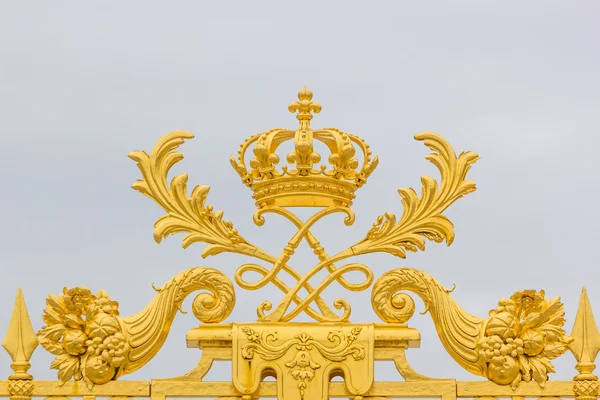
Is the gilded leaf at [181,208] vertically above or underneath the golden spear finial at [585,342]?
above

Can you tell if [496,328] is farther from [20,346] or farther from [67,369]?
[20,346]

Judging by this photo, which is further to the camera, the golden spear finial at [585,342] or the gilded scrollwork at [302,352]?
the golden spear finial at [585,342]

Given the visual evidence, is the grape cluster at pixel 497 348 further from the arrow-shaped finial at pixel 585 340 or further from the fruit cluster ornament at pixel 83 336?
the fruit cluster ornament at pixel 83 336

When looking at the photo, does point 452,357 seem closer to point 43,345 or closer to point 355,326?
point 355,326

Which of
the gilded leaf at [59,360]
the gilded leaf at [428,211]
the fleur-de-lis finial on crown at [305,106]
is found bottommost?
the gilded leaf at [59,360]

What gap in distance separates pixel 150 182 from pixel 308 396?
1.64 metres

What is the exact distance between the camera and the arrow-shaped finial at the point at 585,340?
1989 centimetres

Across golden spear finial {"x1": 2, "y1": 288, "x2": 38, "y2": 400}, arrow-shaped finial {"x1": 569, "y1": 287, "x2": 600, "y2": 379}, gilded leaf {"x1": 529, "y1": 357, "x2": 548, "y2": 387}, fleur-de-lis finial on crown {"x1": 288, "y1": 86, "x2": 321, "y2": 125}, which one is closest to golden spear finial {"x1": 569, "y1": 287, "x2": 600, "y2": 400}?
arrow-shaped finial {"x1": 569, "y1": 287, "x2": 600, "y2": 379}

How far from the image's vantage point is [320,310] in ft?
65.7

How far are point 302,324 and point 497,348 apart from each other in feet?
3.88

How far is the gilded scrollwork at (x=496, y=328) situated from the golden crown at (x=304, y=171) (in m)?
0.64

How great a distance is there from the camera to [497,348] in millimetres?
19844

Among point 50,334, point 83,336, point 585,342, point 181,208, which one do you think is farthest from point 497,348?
point 50,334

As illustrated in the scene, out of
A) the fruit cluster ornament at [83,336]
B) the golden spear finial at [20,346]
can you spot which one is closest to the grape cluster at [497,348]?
the fruit cluster ornament at [83,336]
